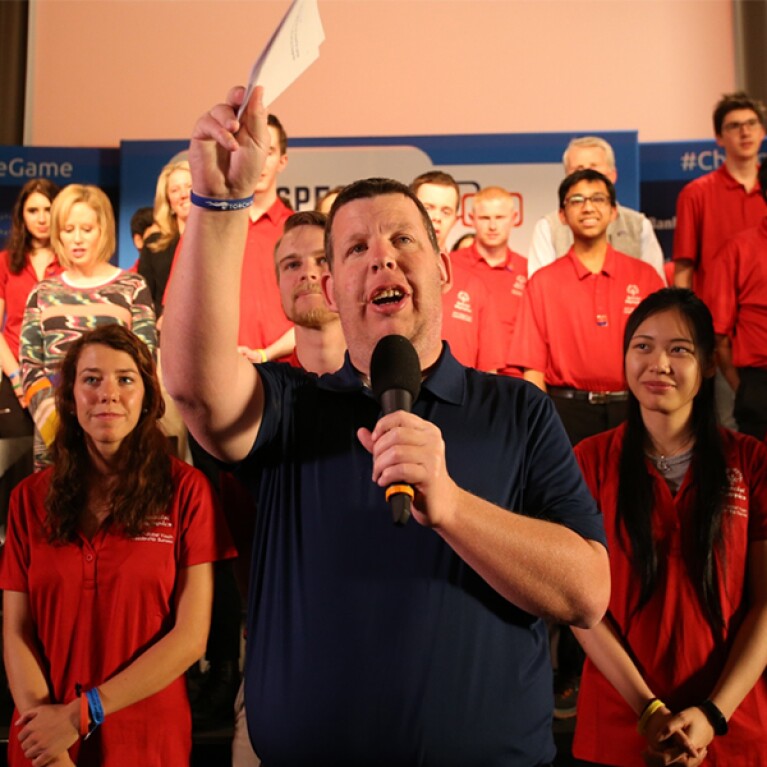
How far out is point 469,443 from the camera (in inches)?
51.4

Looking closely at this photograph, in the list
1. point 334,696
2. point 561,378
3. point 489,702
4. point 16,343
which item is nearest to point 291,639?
point 334,696

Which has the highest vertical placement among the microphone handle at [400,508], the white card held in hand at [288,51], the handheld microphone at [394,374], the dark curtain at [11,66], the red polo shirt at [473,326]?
the dark curtain at [11,66]

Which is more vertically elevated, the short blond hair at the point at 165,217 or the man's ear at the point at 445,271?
the short blond hair at the point at 165,217

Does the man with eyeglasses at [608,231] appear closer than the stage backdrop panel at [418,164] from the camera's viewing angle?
Yes

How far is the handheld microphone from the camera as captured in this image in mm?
1148

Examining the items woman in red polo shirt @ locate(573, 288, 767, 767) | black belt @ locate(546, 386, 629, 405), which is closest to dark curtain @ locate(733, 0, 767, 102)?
black belt @ locate(546, 386, 629, 405)

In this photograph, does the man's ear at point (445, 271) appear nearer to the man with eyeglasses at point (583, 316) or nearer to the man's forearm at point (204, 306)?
the man's forearm at point (204, 306)

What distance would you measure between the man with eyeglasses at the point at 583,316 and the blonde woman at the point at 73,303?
5.21ft

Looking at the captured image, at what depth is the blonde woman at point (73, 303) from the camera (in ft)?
11.7

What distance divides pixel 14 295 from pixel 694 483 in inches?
132

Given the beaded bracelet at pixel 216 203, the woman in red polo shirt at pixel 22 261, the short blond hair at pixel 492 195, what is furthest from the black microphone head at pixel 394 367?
the short blond hair at pixel 492 195

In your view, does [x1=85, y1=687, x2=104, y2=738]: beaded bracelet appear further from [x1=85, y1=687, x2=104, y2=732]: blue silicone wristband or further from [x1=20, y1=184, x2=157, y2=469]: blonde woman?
[x1=20, y1=184, x2=157, y2=469]: blonde woman

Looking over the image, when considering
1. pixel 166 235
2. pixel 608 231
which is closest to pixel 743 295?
pixel 608 231

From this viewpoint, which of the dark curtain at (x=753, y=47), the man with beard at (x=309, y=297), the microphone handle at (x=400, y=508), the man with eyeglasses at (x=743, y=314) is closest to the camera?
the microphone handle at (x=400, y=508)
